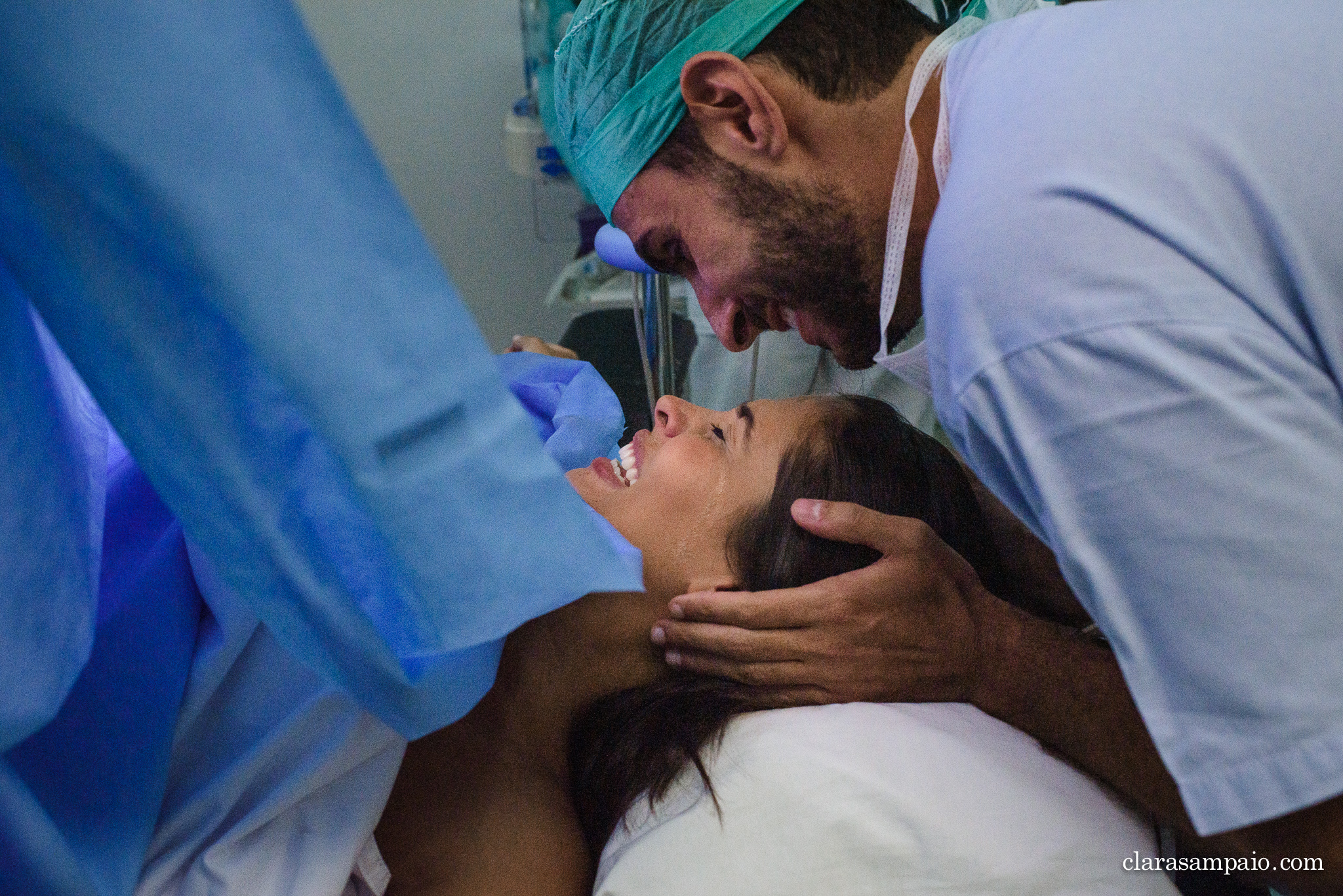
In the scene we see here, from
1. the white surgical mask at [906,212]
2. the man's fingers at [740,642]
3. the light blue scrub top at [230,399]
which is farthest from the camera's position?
the white surgical mask at [906,212]

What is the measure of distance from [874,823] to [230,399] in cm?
67

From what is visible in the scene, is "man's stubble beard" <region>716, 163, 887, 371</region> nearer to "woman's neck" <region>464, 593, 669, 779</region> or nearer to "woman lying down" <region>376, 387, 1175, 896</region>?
"woman lying down" <region>376, 387, 1175, 896</region>

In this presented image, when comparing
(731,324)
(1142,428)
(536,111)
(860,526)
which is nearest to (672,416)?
(731,324)

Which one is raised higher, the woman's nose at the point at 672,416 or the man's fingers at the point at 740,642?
the woman's nose at the point at 672,416

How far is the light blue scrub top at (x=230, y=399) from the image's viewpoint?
1.69 feet

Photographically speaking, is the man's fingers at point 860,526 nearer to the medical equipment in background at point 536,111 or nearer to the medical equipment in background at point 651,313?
the medical equipment in background at point 651,313

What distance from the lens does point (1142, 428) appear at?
71cm

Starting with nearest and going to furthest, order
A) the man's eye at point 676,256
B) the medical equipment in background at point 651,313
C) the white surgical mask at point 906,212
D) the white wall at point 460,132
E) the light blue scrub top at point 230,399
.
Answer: the light blue scrub top at point 230,399, the white surgical mask at point 906,212, the man's eye at point 676,256, the medical equipment in background at point 651,313, the white wall at point 460,132

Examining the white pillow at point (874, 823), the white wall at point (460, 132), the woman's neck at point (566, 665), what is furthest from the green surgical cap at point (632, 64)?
the white wall at point (460, 132)

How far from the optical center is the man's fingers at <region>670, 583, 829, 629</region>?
966 mm

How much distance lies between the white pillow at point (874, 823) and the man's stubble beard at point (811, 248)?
0.54 metres

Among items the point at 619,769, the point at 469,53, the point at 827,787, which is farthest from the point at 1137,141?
the point at 469,53

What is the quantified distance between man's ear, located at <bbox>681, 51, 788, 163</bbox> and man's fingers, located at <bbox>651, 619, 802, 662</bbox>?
0.57 meters

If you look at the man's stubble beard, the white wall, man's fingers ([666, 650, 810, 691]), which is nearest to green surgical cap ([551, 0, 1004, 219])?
the man's stubble beard
